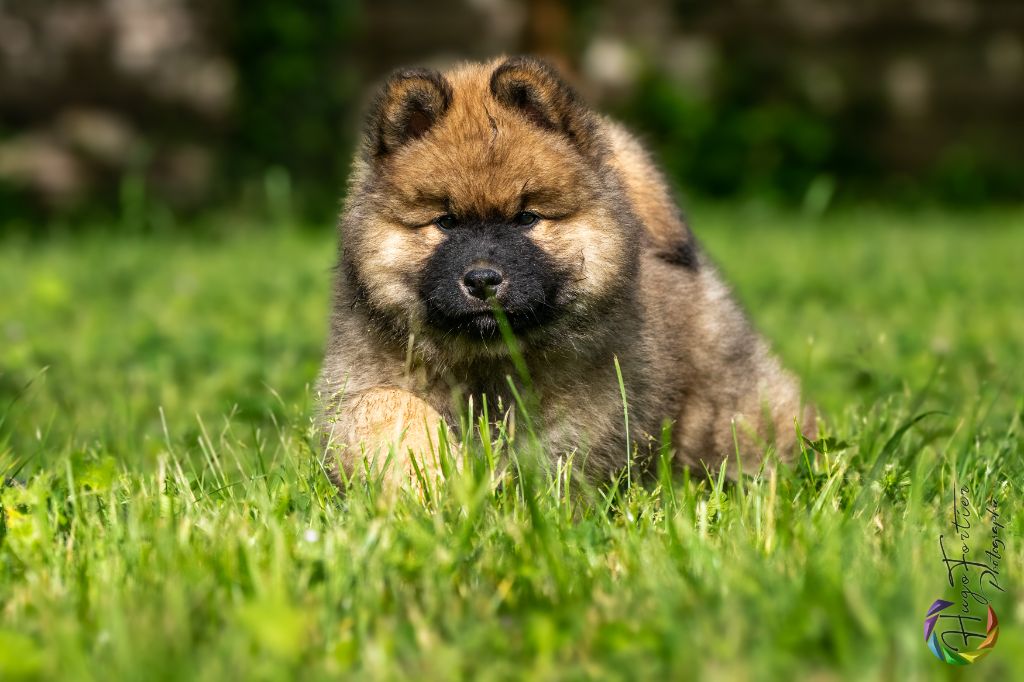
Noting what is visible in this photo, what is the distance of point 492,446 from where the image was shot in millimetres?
2908

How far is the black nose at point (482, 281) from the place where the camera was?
2805 millimetres

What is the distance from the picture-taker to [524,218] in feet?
9.64

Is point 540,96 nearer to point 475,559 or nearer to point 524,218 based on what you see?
point 524,218

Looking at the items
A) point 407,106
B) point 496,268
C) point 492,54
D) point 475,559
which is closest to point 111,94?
point 492,54

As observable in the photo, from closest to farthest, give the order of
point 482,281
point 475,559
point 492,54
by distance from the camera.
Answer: point 475,559, point 482,281, point 492,54

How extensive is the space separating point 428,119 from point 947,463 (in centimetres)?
157

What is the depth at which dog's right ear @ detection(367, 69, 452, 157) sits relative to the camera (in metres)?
3.01

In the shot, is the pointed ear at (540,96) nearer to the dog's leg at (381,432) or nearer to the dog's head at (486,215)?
the dog's head at (486,215)

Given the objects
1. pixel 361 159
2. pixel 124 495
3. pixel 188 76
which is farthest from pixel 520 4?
pixel 124 495

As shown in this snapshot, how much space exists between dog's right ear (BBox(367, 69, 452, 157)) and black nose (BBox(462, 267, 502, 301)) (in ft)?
1.51

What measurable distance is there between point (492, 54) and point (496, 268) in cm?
946

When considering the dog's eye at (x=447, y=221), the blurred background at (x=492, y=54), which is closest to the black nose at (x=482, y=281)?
the dog's eye at (x=447, y=221)

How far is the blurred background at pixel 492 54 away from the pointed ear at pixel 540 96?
232 inches

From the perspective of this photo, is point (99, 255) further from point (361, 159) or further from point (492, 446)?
point (492, 446)
